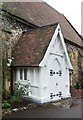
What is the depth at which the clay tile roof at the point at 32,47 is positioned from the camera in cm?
1313

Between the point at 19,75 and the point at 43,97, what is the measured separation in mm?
2532

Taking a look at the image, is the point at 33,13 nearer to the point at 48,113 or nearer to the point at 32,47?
the point at 32,47

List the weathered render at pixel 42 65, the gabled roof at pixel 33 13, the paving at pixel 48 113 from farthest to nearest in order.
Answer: the gabled roof at pixel 33 13, the weathered render at pixel 42 65, the paving at pixel 48 113

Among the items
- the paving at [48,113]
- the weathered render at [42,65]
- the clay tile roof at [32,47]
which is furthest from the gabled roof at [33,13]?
the paving at [48,113]

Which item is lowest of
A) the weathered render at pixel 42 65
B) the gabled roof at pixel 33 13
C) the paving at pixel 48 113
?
the paving at pixel 48 113

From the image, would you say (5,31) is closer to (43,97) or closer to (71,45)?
(43,97)

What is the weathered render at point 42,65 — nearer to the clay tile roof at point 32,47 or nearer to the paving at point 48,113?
the clay tile roof at point 32,47

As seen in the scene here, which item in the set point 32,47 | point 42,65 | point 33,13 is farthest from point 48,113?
point 33,13

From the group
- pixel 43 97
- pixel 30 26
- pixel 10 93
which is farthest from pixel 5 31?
pixel 43 97

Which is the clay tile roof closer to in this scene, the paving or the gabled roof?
the gabled roof

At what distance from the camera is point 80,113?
34.3ft

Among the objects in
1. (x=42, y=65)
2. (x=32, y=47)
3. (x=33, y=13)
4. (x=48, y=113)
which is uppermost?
(x=33, y=13)

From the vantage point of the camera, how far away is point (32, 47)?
1415 cm

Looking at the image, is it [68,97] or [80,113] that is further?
[68,97]
